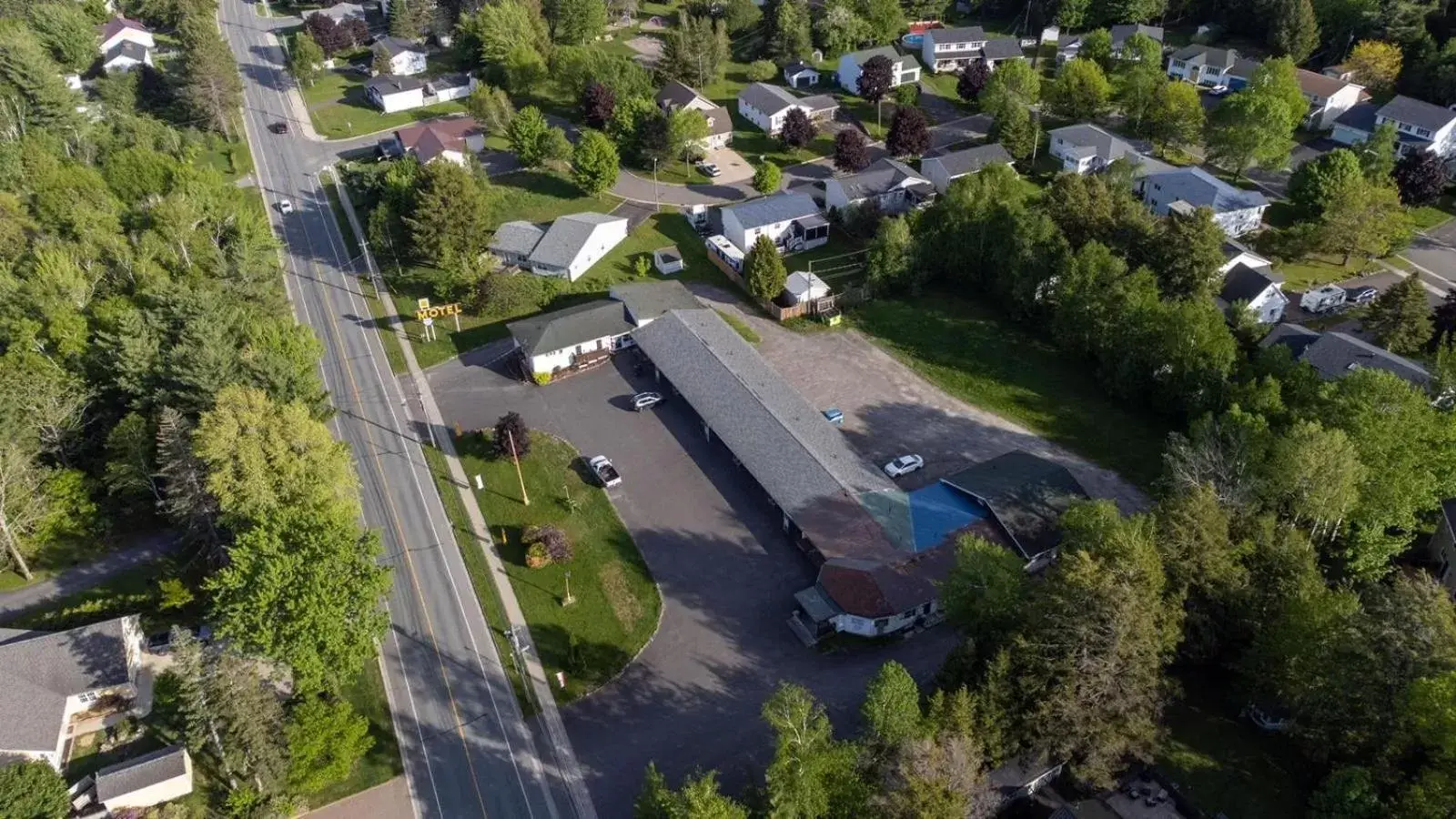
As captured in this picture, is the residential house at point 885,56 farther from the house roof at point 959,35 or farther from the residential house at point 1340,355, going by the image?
the residential house at point 1340,355

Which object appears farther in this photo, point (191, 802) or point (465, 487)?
point (465, 487)

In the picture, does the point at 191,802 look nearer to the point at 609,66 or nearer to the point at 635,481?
the point at 635,481

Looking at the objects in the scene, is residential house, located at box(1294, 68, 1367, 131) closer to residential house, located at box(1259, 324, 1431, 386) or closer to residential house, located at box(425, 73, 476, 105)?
residential house, located at box(1259, 324, 1431, 386)

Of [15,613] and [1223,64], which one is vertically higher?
→ [1223,64]

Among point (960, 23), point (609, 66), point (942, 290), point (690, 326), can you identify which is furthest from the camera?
point (960, 23)

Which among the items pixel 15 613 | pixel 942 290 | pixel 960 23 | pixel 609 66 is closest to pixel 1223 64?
pixel 960 23

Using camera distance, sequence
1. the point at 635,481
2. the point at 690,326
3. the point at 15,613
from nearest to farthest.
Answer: the point at 15,613 < the point at 635,481 < the point at 690,326

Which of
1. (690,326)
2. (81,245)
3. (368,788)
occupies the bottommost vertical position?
(368,788)

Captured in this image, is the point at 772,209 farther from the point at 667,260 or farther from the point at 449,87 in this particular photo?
the point at 449,87
